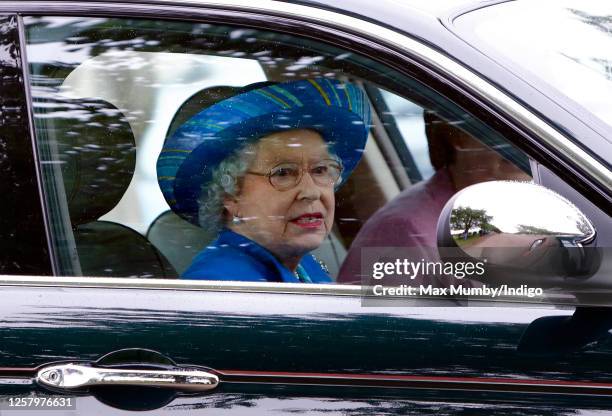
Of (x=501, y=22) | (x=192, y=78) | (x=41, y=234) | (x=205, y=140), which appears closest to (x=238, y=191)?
(x=205, y=140)

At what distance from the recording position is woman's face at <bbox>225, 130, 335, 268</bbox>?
2.12 m

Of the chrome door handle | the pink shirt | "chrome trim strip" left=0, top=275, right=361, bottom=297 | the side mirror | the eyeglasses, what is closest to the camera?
the side mirror

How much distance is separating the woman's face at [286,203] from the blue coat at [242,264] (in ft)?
0.08

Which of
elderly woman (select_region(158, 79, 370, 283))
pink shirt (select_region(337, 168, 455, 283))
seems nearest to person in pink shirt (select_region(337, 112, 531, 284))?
pink shirt (select_region(337, 168, 455, 283))

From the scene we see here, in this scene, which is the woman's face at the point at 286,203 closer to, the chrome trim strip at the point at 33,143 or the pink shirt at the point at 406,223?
the pink shirt at the point at 406,223

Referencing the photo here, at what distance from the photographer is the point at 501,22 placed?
207 centimetres

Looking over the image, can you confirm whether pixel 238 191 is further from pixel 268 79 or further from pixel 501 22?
pixel 501 22

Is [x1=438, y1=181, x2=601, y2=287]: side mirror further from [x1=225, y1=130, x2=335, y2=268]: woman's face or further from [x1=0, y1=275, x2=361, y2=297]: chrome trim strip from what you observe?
[x1=225, y1=130, x2=335, y2=268]: woman's face

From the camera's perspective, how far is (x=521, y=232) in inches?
67.4

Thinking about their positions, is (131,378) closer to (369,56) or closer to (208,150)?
(208,150)

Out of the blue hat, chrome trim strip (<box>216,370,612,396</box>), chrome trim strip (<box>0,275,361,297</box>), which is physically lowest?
chrome trim strip (<box>216,370,612,396</box>)

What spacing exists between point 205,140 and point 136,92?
184mm

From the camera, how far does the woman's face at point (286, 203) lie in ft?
6.97

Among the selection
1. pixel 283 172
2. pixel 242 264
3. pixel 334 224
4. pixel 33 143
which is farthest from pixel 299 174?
pixel 33 143
